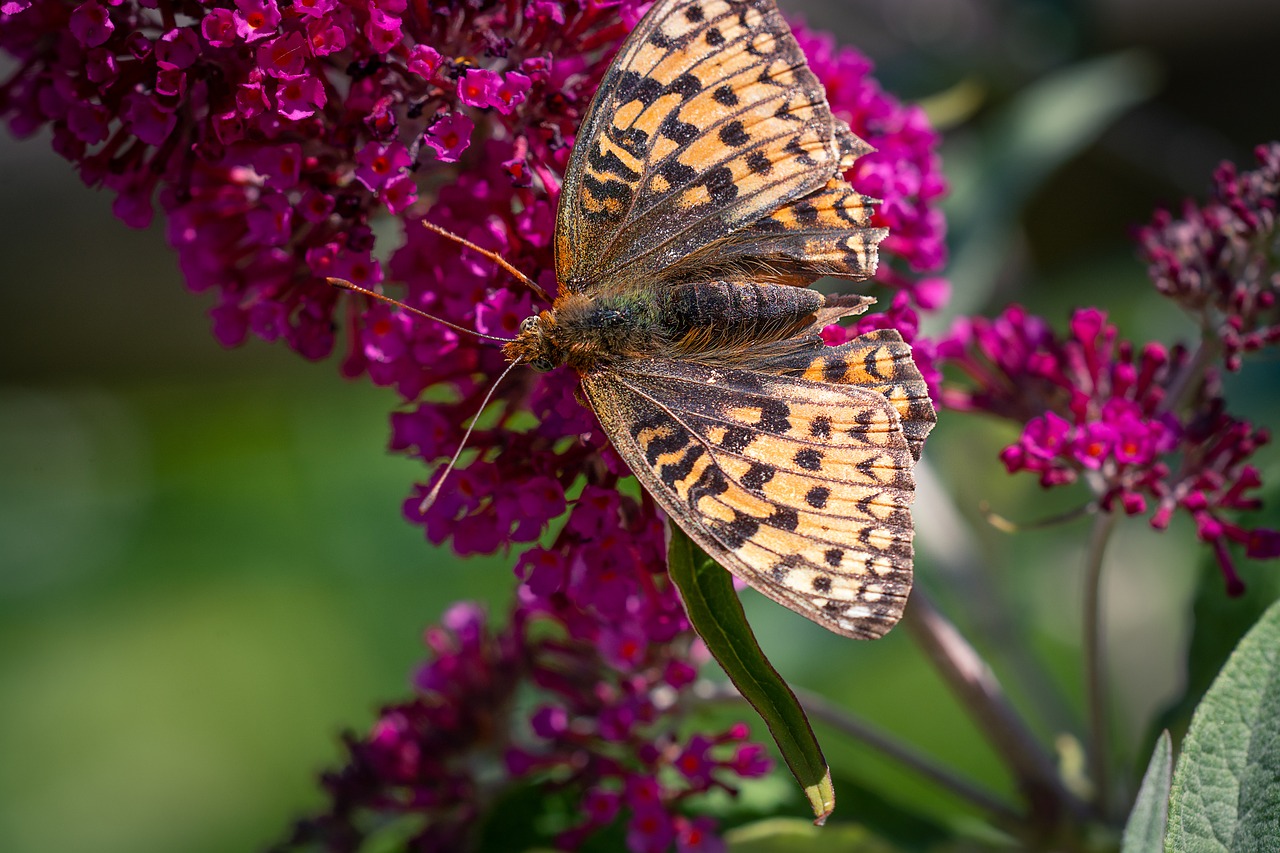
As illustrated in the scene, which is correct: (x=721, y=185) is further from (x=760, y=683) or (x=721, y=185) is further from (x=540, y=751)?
(x=540, y=751)

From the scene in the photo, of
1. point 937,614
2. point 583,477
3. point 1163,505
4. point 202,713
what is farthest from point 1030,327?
point 202,713

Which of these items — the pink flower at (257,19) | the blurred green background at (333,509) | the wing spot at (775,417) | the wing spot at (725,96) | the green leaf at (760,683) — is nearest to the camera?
the green leaf at (760,683)

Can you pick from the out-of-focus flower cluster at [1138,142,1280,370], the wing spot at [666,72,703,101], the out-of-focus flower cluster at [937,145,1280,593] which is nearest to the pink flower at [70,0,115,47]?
the wing spot at [666,72,703,101]

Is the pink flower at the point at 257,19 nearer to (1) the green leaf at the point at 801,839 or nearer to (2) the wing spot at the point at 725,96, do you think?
(2) the wing spot at the point at 725,96

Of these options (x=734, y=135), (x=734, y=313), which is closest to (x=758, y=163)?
(x=734, y=135)

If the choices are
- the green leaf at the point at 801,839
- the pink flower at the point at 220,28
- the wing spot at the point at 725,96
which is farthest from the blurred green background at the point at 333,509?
the pink flower at the point at 220,28

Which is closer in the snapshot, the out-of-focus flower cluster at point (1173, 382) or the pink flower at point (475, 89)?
the pink flower at point (475, 89)

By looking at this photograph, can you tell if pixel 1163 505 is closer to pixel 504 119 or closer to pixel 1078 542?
pixel 504 119
